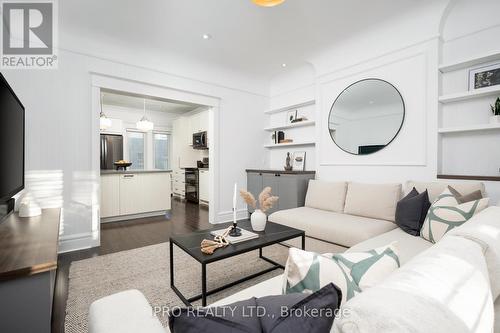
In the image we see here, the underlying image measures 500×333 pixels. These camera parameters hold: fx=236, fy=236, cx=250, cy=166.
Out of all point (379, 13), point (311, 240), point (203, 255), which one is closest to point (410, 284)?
point (203, 255)

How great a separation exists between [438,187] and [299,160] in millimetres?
2157

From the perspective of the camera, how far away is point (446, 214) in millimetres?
1806

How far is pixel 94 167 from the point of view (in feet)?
10.1

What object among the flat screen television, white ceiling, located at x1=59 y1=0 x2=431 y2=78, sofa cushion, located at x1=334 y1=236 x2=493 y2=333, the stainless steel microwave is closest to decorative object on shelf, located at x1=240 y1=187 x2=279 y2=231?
sofa cushion, located at x1=334 y1=236 x2=493 y2=333

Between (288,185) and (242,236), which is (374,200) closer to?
(288,185)

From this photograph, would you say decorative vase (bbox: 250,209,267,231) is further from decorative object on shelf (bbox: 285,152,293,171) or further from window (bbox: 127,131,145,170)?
window (bbox: 127,131,145,170)

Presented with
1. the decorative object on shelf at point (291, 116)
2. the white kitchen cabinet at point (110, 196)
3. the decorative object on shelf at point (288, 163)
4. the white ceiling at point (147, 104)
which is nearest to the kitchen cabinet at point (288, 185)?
the decorative object on shelf at point (288, 163)

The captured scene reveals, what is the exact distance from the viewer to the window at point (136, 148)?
23.4ft

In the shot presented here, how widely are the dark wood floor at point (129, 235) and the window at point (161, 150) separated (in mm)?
2808

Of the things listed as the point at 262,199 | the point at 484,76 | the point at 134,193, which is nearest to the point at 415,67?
the point at 484,76

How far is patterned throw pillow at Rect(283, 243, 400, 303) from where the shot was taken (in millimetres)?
707

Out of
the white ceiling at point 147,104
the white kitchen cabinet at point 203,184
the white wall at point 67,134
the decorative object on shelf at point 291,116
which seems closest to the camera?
the white wall at point 67,134

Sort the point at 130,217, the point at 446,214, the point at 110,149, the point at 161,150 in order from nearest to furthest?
the point at 446,214 → the point at 130,217 → the point at 110,149 → the point at 161,150

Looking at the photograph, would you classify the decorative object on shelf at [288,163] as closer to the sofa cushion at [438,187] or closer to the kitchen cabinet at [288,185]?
the kitchen cabinet at [288,185]
